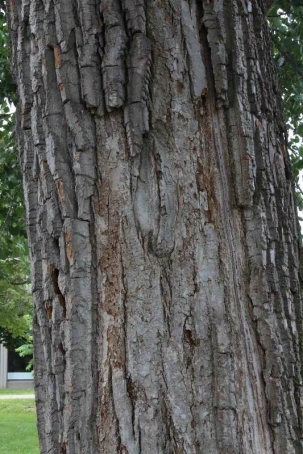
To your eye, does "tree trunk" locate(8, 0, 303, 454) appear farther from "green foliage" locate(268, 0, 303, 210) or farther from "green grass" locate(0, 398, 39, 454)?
"green grass" locate(0, 398, 39, 454)

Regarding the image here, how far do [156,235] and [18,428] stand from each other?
525 inches

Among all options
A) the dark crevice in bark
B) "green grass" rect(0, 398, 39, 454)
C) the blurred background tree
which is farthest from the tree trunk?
"green grass" rect(0, 398, 39, 454)

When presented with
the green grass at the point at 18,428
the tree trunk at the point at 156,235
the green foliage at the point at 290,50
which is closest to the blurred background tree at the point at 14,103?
the green foliage at the point at 290,50

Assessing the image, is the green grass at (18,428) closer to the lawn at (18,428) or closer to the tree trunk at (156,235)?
the lawn at (18,428)

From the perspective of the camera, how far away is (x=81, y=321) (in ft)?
5.24

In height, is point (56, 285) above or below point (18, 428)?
above

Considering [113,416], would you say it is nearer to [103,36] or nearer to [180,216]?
[180,216]

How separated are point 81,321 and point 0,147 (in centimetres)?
399

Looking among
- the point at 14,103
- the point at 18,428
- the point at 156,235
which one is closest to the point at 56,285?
the point at 156,235

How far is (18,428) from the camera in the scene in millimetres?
13914

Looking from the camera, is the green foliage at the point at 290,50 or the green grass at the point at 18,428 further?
the green grass at the point at 18,428

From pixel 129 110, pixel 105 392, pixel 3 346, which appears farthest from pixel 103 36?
pixel 3 346

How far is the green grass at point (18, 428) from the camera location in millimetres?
11164

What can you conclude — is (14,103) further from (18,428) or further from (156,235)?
(18,428)
